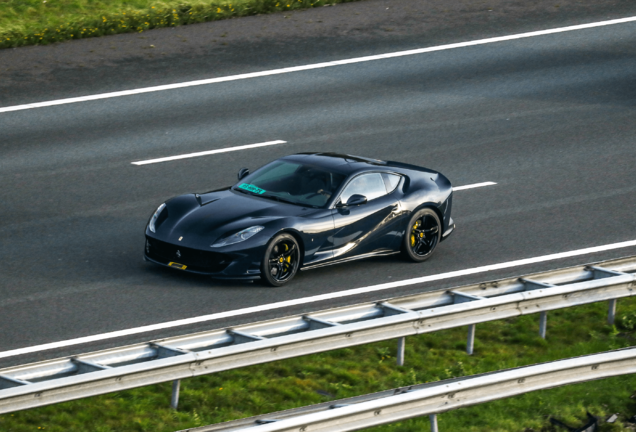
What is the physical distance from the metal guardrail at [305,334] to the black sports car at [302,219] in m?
2.31

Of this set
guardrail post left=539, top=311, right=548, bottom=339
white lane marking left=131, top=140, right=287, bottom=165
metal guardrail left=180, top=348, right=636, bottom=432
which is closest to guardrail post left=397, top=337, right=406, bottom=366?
metal guardrail left=180, top=348, right=636, bottom=432

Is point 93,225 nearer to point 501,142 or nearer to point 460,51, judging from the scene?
point 501,142

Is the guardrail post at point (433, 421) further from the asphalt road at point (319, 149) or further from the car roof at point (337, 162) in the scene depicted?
the car roof at point (337, 162)

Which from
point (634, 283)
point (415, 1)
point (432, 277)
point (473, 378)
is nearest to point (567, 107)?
point (415, 1)

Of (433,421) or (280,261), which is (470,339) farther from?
(280,261)

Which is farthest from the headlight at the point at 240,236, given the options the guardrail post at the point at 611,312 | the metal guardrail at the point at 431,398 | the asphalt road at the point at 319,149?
the guardrail post at the point at 611,312

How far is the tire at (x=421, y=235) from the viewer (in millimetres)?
12914

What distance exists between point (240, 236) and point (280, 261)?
56 cm

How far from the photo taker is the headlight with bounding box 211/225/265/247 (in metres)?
11.6

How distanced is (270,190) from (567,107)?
334 inches

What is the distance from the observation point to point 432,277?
40.9ft

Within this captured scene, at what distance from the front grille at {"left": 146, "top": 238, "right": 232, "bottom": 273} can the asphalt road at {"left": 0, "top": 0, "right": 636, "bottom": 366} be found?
0.79 feet

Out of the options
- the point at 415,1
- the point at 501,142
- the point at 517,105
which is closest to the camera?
the point at 501,142

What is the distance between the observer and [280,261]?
11.9 metres
